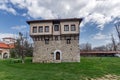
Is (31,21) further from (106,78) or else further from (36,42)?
(106,78)

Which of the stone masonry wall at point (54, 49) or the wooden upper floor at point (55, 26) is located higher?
the wooden upper floor at point (55, 26)

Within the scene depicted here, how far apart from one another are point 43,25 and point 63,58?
775cm

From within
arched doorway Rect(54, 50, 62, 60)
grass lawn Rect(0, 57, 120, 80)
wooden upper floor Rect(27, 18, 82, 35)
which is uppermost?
wooden upper floor Rect(27, 18, 82, 35)

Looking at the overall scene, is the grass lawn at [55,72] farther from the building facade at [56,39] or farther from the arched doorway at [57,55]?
the arched doorway at [57,55]

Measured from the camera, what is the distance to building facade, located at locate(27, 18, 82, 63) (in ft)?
104

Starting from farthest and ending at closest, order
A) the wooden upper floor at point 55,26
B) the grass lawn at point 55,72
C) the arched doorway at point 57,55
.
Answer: the arched doorway at point 57,55, the wooden upper floor at point 55,26, the grass lawn at point 55,72

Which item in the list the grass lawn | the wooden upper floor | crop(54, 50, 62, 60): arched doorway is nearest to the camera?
the grass lawn

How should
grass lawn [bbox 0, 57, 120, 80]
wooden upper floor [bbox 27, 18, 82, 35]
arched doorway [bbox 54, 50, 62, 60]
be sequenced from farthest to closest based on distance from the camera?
1. arched doorway [bbox 54, 50, 62, 60]
2. wooden upper floor [bbox 27, 18, 82, 35]
3. grass lawn [bbox 0, 57, 120, 80]

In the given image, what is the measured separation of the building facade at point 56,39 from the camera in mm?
31578

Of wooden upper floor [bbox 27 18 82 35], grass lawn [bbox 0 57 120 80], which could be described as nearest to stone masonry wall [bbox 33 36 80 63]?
wooden upper floor [bbox 27 18 82 35]

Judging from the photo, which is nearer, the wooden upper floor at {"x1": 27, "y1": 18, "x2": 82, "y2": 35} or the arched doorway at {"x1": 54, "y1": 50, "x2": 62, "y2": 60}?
the wooden upper floor at {"x1": 27, "y1": 18, "x2": 82, "y2": 35}

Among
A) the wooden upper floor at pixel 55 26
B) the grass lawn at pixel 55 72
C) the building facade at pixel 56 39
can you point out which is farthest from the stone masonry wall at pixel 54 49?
the grass lawn at pixel 55 72

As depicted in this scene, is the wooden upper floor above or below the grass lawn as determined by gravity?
above

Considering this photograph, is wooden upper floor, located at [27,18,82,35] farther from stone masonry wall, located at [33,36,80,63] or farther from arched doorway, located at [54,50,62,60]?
arched doorway, located at [54,50,62,60]
